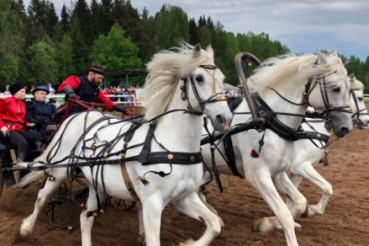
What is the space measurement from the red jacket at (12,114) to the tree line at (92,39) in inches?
1391

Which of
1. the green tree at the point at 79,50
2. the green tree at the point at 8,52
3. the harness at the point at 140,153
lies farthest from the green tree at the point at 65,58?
the harness at the point at 140,153

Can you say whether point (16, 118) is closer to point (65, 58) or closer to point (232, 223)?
point (232, 223)

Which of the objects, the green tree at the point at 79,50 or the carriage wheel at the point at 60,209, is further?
the green tree at the point at 79,50

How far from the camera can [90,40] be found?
75.1 meters

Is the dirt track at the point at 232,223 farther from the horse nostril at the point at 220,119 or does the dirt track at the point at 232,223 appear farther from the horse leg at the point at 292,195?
the horse nostril at the point at 220,119

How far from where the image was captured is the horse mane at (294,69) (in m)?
5.59

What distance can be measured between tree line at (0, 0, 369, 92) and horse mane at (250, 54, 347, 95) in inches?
1435

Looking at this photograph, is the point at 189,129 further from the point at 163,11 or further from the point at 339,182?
the point at 163,11

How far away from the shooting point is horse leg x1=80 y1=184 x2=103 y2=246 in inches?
219

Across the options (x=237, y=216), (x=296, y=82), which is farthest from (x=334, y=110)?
(x=237, y=216)

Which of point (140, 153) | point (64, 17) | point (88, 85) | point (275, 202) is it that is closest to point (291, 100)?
point (275, 202)

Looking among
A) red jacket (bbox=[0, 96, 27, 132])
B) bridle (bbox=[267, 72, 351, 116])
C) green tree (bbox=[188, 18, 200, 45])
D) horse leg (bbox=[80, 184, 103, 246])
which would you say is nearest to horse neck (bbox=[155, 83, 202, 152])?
horse leg (bbox=[80, 184, 103, 246])

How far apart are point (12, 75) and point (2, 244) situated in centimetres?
4473

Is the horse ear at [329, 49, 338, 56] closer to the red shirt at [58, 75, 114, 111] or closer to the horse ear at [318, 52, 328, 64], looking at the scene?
the horse ear at [318, 52, 328, 64]
